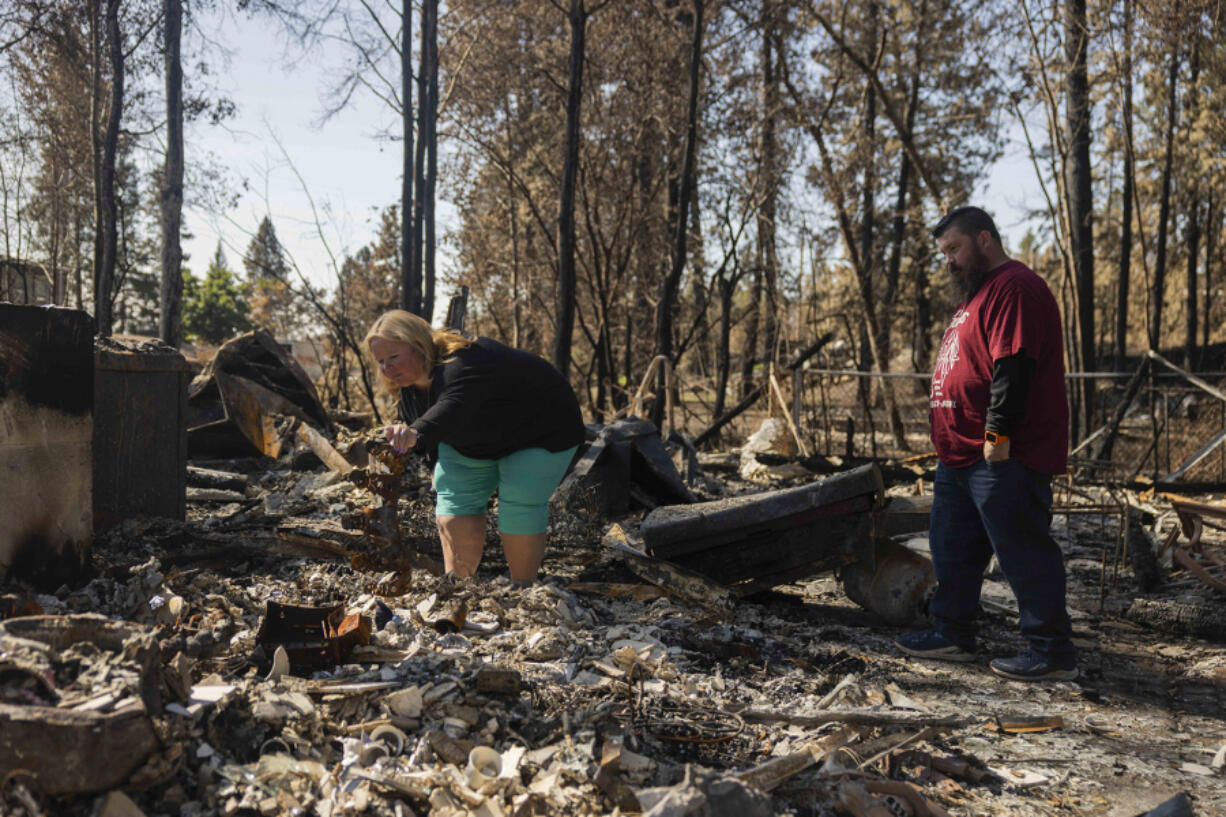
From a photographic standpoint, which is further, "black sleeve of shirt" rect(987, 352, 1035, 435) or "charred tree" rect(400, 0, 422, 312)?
"charred tree" rect(400, 0, 422, 312)


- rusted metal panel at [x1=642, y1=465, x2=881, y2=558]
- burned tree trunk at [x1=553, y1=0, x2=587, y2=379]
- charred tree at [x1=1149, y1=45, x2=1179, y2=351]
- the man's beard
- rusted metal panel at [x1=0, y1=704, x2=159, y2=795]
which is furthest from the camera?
charred tree at [x1=1149, y1=45, x2=1179, y2=351]

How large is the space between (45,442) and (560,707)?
2791 mm

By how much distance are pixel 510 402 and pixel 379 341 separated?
2.24ft

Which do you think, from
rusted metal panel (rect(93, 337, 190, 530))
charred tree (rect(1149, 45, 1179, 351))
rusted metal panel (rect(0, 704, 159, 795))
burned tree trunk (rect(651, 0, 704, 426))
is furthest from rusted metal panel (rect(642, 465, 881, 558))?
charred tree (rect(1149, 45, 1179, 351))

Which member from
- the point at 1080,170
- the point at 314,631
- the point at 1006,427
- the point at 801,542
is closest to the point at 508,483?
the point at 314,631

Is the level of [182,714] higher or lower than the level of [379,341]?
lower

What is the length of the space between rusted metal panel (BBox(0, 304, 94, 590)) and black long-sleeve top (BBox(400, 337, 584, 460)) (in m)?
1.54

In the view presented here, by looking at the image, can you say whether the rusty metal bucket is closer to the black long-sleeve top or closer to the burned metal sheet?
the black long-sleeve top

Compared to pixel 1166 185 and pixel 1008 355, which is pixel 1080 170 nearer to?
pixel 1166 185

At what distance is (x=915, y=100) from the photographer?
20.6 m

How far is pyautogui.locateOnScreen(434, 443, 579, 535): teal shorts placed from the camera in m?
4.36

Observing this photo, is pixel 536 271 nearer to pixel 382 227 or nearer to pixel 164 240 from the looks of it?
pixel 164 240

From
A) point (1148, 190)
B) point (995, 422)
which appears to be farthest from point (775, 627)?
point (1148, 190)

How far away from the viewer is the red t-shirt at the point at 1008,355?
367 centimetres
